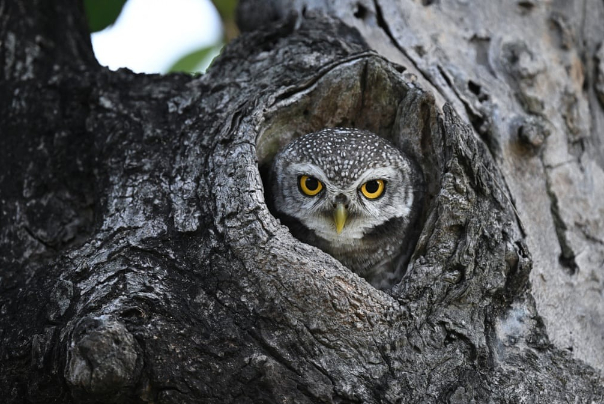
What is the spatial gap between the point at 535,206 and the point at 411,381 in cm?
118

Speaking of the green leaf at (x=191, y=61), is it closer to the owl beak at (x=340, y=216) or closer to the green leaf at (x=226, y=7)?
the green leaf at (x=226, y=7)

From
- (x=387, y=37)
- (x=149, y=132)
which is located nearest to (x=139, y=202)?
(x=149, y=132)

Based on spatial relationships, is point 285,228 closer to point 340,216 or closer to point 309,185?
point 340,216

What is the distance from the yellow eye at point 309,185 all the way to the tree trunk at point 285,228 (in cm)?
24

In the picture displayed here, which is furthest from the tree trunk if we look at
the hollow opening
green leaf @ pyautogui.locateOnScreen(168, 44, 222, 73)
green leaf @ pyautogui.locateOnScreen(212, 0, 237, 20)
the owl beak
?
green leaf @ pyautogui.locateOnScreen(168, 44, 222, 73)

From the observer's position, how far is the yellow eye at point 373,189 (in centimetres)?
335

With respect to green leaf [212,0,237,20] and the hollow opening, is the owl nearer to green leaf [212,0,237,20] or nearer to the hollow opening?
the hollow opening

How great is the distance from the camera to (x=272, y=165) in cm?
347

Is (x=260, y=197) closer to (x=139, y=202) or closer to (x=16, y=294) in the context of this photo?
(x=139, y=202)

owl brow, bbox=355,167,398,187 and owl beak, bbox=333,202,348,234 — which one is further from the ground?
owl brow, bbox=355,167,398,187

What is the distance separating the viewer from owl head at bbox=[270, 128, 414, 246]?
324 centimetres

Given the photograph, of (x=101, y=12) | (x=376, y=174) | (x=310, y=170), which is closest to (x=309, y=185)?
(x=310, y=170)

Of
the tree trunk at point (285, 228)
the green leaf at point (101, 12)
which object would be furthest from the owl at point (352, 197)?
the green leaf at point (101, 12)

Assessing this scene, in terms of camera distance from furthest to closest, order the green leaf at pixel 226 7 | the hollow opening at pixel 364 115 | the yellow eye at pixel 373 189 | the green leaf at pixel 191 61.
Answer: the green leaf at pixel 191 61
the green leaf at pixel 226 7
the yellow eye at pixel 373 189
the hollow opening at pixel 364 115
